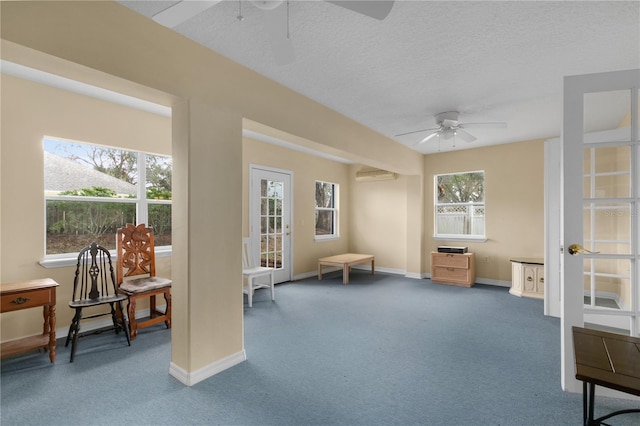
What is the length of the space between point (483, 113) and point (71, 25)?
13.0 feet

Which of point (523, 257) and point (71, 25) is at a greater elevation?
point (71, 25)

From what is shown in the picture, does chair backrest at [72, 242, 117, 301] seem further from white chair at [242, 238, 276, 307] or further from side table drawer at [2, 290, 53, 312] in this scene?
white chair at [242, 238, 276, 307]

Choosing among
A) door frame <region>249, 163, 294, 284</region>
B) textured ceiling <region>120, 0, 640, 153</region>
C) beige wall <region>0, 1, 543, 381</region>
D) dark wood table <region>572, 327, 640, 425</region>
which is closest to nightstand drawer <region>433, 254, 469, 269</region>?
door frame <region>249, 163, 294, 284</region>

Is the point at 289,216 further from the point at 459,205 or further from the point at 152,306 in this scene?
the point at 459,205

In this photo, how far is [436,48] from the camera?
7.72ft

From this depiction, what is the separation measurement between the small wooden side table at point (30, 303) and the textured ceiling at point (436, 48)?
231cm

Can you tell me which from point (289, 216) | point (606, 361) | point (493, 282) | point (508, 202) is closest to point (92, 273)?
point (289, 216)

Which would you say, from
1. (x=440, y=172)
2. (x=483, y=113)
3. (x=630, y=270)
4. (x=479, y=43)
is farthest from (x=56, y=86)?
(x=440, y=172)

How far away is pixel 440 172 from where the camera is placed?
20.1 feet

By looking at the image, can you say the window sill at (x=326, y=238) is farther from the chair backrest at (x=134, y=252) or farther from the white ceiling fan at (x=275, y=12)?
the white ceiling fan at (x=275, y=12)

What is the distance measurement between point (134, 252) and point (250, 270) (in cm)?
147

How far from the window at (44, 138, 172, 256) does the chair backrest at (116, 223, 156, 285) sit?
369 millimetres

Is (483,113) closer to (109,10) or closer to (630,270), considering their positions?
(630,270)

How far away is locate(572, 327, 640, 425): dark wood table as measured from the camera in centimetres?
126
